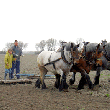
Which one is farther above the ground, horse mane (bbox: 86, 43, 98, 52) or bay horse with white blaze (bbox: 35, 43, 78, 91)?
horse mane (bbox: 86, 43, 98, 52)

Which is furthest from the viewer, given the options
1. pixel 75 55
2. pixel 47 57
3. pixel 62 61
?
pixel 47 57

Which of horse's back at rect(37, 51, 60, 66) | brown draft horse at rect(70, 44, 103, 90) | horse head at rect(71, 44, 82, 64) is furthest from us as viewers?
horse's back at rect(37, 51, 60, 66)

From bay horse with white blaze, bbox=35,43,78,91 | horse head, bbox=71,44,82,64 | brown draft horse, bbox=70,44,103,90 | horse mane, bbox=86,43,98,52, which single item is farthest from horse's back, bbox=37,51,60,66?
horse mane, bbox=86,43,98,52

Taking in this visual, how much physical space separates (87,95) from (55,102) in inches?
A: 55.8

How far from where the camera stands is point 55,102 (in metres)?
4.66

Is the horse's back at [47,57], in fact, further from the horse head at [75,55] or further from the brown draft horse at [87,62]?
the brown draft horse at [87,62]

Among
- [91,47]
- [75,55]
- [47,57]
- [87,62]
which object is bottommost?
[87,62]

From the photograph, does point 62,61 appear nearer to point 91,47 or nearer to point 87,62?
point 87,62

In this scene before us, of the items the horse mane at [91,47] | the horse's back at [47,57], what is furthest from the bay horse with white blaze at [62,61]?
the horse mane at [91,47]

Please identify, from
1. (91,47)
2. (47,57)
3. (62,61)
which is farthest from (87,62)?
(47,57)

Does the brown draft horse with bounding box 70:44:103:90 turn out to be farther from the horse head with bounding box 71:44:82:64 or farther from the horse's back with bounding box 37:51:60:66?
the horse's back with bounding box 37:51:60:66

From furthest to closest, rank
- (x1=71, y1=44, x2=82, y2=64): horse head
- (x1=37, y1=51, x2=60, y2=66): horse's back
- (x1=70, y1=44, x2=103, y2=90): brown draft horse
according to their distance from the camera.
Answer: (x1=37, y1=51, x2=60, y2=66): horse's back < (x1=70, y1=44, x2=103, y2=90): brown draft horse < (x1=71, y1=44, x2=82, y2=64): horse head

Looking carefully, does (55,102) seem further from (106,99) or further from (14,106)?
(106,99)

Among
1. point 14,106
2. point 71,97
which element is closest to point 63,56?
point 71,97
